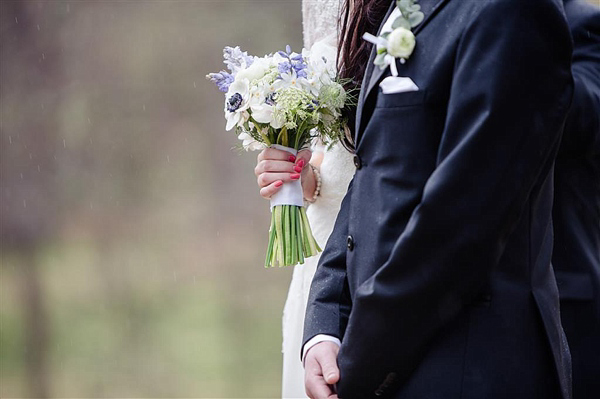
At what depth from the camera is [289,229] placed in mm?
2002

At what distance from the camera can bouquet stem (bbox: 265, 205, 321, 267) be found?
200 centimetres

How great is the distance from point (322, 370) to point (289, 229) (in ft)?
2.16

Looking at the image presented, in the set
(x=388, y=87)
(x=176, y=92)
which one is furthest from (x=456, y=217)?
(x=176, y=92)

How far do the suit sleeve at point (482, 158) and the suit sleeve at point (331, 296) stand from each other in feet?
0.98

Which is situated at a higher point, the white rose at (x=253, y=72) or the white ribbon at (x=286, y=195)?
the white rose at (x=253, y=72)

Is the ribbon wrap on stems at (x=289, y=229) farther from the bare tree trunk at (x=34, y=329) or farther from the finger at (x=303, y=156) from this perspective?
the bare tree trunk at (x=34, y=329)

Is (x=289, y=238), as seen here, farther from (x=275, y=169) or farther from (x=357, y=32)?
(x=357, y=32)

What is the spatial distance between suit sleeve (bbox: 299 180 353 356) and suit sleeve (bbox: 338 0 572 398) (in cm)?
30

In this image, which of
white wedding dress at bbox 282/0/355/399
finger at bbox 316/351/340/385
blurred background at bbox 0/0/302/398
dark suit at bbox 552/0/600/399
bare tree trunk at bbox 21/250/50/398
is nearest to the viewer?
finger at bbox 316/351/340/385

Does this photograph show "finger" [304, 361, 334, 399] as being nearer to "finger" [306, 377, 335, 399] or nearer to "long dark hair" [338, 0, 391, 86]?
"finger" [306, 377, 335, 399]

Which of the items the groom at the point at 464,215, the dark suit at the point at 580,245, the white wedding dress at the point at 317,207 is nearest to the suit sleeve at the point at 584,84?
the dark suit at the point at 580,245

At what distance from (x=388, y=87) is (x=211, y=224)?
5820 mm

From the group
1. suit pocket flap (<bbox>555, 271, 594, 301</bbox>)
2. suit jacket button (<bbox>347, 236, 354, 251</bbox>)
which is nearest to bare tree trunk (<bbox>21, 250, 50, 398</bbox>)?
suit jacket button (<bbox>347, 236, 354, 251</bbox>)

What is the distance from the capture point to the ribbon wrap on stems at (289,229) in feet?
6.55
